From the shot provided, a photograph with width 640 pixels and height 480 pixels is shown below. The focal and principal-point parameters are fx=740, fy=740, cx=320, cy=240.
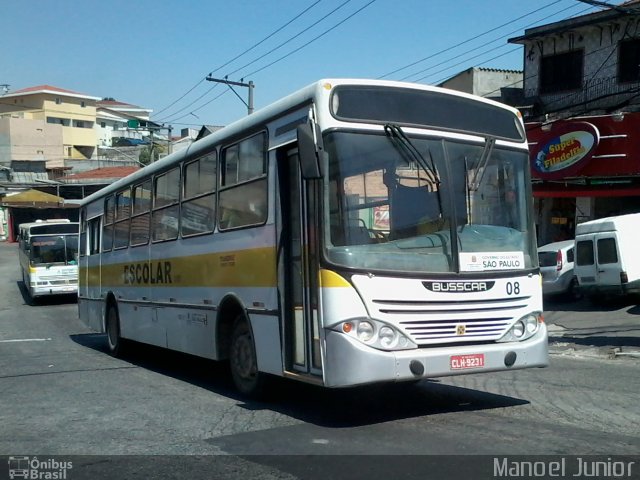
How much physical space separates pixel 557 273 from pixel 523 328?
14.9 m

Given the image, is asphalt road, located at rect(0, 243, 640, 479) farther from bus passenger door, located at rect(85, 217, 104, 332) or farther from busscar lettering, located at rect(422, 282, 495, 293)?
bus passenger door, located at rect(85, 217, 104, 332)

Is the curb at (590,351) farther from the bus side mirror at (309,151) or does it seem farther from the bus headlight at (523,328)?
the bus side mirror at (309,151)

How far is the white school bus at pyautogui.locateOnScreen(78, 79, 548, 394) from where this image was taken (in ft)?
22.1

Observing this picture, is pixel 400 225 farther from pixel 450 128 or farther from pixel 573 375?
pixel 573 375

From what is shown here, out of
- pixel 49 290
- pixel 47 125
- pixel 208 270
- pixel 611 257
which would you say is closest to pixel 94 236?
pixel 208 270

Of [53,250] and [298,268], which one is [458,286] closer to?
[298,268]

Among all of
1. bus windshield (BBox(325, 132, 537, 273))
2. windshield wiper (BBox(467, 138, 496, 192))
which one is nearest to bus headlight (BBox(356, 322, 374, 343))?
bus windshield (BBox(325, 132, 537, 273))

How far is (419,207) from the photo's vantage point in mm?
7090

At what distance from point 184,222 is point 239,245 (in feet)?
6.53

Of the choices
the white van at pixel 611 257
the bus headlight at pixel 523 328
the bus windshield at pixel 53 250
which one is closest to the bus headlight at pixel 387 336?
the bus headlight at pixel 523 328

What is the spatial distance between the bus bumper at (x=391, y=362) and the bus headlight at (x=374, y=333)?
0.05 m

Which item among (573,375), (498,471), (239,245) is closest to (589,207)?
(573,375)

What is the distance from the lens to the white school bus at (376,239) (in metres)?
6.74

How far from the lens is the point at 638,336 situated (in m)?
15.2
